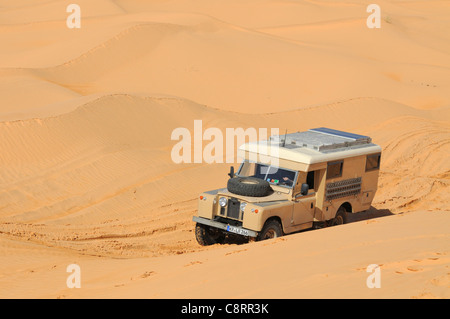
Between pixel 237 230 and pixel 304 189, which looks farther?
pixel 304 189

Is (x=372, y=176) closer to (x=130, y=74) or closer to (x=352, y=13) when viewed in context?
(x=130, y=74)

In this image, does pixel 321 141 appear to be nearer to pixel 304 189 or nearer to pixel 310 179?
pixel 310 179

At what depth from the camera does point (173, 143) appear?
19.6 meters

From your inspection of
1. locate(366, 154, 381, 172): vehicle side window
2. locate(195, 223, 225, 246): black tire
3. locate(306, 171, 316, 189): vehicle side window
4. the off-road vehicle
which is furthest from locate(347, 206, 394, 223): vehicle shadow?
locate(195, 223, 225, 246): black tire

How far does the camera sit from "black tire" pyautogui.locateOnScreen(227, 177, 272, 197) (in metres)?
12.0

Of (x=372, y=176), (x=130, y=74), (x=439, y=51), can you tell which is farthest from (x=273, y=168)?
(x=439, y=51)

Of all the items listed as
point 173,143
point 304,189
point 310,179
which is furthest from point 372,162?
point 173,143

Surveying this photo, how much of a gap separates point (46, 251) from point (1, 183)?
18.2 ft

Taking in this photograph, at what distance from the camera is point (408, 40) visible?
43188 millimetres

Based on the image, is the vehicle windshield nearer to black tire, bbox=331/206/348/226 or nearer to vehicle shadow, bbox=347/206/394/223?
black tire, bbox=331/206/348/226

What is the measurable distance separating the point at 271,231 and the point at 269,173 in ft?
4.40

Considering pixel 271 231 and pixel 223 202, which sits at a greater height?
pixel 223 202

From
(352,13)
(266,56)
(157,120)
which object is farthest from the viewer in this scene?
(352,13)

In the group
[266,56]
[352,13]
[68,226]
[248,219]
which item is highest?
[352,13]
